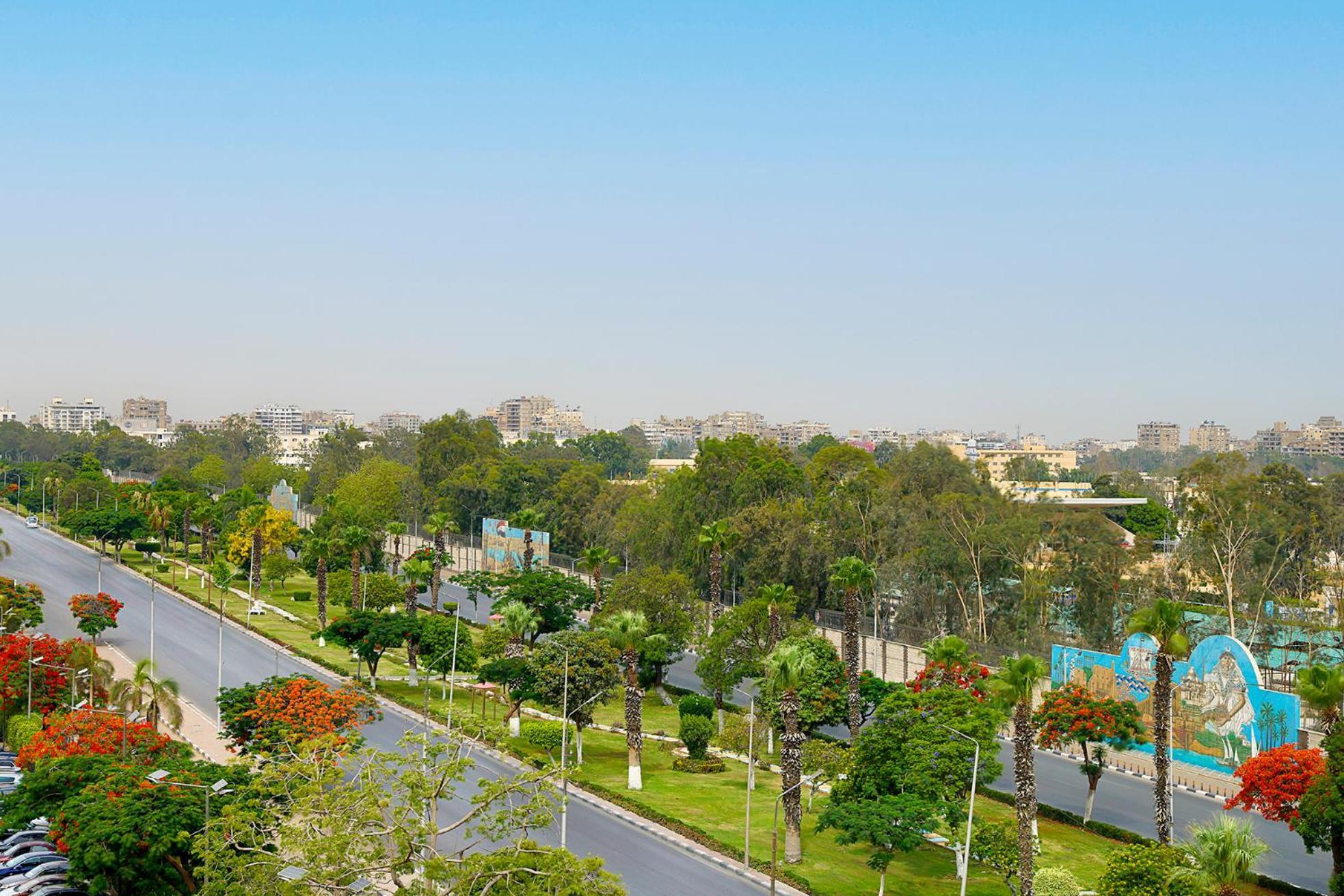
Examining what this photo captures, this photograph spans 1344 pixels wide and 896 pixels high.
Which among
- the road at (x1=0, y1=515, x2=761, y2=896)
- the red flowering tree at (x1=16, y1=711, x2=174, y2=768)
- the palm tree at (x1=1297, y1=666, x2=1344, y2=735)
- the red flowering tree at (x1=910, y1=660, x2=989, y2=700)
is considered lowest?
the road at (x1=0, y1=515, x2=761, y2=896)

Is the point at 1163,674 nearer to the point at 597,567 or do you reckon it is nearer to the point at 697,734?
the point at 697,734

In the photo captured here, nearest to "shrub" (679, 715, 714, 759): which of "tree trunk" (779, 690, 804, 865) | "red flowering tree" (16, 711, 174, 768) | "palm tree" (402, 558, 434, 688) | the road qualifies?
→ the road

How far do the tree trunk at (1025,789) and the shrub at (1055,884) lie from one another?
500 mm

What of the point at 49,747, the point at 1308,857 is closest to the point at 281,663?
the point at 49,747

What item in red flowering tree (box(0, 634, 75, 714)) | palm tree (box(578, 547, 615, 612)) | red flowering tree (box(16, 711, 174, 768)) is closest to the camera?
red flowering tree (box(16, 711, 174, 768))

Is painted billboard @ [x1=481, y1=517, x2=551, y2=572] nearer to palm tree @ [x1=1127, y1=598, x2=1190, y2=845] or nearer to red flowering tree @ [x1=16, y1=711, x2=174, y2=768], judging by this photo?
red flowering tree @ [x1=16, y1=711, x2=174, y2=768]

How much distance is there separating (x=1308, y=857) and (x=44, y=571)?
96434mm

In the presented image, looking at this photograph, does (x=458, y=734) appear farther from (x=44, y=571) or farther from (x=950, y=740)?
(x=44, y=571)

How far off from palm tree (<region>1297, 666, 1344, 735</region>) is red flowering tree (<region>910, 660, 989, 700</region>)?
12.7 metres

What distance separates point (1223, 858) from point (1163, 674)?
10606 mm

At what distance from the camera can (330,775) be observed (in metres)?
30.5

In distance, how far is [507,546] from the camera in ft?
343

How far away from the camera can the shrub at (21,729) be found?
163 feet

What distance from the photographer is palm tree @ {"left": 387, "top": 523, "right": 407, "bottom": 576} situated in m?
97.0
